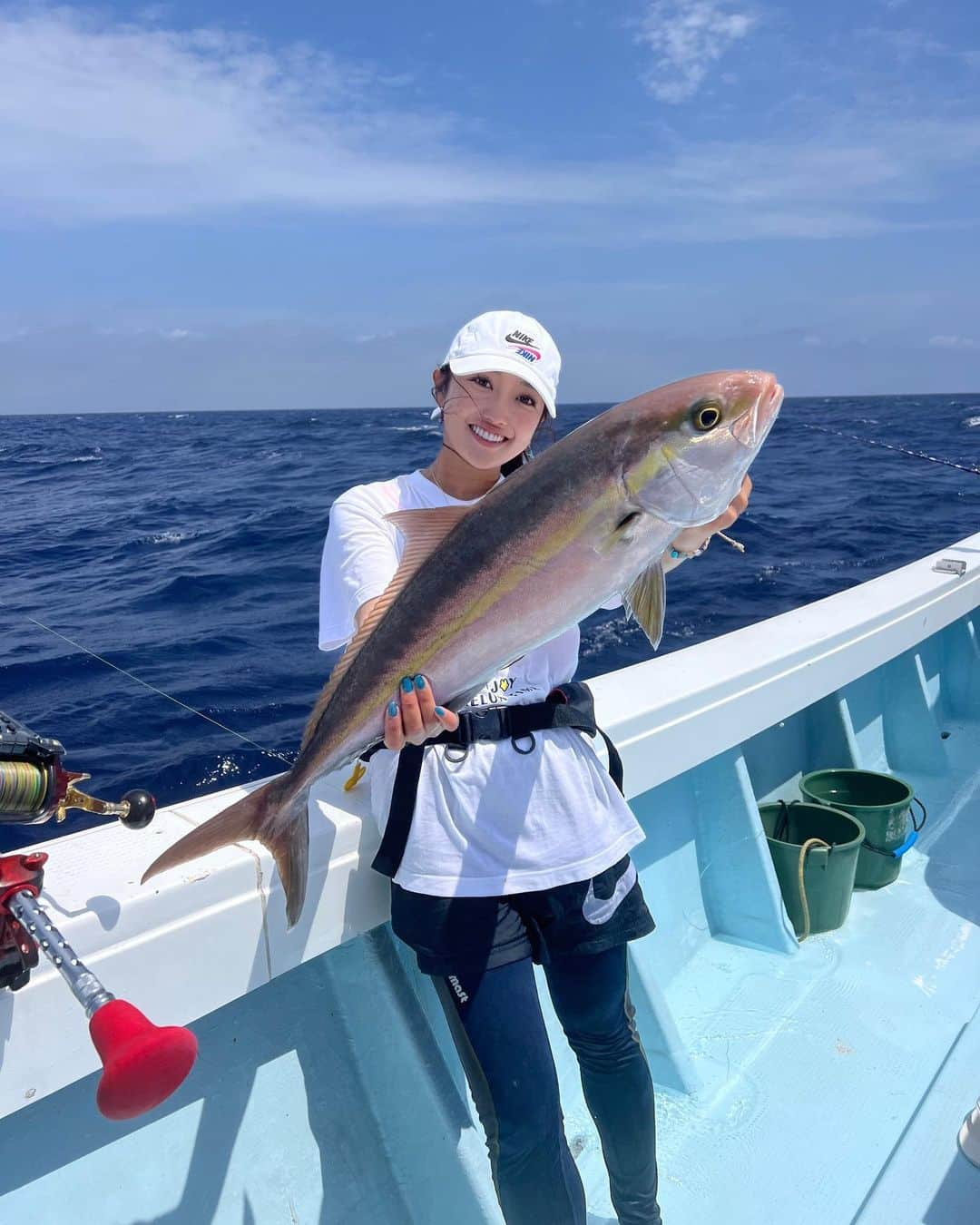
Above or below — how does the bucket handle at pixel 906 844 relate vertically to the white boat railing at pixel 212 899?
below

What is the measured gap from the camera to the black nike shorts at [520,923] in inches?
82.6

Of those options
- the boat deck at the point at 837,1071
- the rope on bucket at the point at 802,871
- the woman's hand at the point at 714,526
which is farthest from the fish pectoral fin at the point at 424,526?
the rope on bucket at the point at 802,871

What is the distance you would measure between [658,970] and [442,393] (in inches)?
92.6

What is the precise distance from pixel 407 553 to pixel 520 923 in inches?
36.6

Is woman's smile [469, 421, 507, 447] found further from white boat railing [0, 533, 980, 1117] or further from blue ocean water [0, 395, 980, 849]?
white boat railing [0, 533, 980, 1117]

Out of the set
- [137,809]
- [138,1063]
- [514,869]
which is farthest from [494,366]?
[138,1063]

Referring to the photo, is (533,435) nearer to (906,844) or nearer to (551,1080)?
(551,1080)

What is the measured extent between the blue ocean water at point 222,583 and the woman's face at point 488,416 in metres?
0.74

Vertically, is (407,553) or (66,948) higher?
(407,553)

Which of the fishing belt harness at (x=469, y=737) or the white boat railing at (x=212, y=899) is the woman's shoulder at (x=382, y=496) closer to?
the fishing belt harness at (x=469, y=737)

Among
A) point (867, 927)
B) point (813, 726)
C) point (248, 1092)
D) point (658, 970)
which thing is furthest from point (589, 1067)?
point (813, 726)

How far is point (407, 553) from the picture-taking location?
6.66ft

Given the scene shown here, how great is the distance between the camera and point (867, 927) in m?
3.88

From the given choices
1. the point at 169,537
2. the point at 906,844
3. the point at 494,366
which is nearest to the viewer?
the point at 494,366
